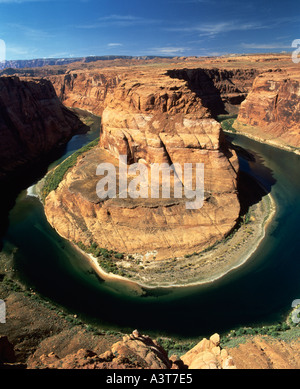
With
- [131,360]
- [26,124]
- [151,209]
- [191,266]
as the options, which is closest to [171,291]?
[191,266]

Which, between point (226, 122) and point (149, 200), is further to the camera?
point (226, 122)

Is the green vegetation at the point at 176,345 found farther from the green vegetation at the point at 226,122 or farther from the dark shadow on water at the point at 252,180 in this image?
the green vegetation at the point at 226,122

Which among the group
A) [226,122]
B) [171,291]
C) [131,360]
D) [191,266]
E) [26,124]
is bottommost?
[171,291]

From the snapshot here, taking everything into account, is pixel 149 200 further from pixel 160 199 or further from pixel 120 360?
pixel 120 360

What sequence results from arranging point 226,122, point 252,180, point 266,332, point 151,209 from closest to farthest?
1. point 266,332
2. point 151,209
3. point 252,180
4. point 226,122

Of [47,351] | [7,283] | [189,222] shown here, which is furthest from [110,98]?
[47,351]

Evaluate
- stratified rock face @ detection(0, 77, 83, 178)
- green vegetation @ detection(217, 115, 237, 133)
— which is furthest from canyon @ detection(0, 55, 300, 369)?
green vegetation @ detection(217, 115, 237, 133)
